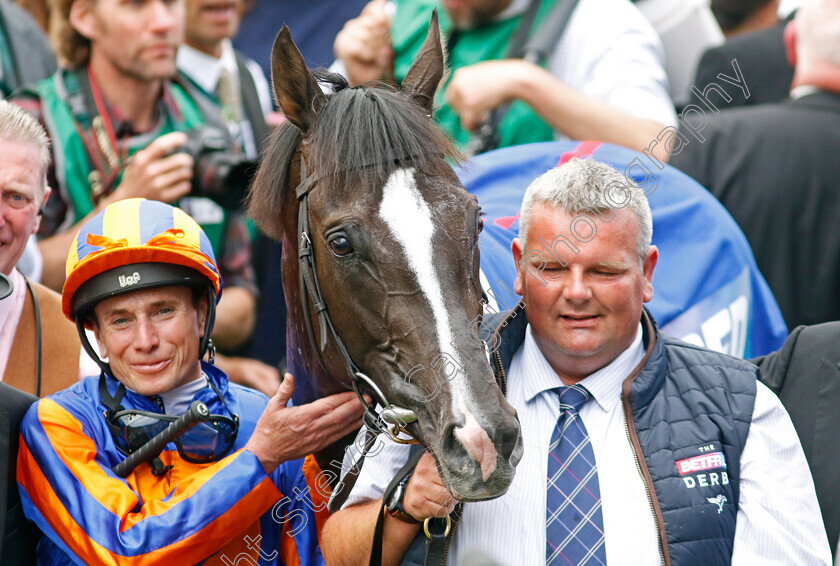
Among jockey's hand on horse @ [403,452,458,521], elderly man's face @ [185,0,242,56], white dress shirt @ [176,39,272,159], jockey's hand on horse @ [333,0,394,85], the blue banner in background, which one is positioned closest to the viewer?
jockey's hand on horse @ [403,452,458,521]

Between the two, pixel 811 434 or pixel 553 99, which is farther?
pixel 553 99

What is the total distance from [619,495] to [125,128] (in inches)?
118

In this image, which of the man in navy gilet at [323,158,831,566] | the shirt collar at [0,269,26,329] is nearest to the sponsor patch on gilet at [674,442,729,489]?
the man in navy gilet at [323,158,831,566]

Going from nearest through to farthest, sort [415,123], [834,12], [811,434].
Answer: [415,123] → [811,434] → [834,12]

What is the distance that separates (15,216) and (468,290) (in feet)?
4.99

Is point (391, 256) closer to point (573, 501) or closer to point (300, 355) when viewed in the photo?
point (300, 355)

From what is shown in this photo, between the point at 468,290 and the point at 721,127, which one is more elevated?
the point at 721,127

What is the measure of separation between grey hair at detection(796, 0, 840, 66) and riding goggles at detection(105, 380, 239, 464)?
9.97 feet

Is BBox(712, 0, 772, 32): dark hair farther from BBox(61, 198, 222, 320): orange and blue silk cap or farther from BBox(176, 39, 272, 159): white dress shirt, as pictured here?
BBox(61, 198, 222, 320): orange and blue silk cap

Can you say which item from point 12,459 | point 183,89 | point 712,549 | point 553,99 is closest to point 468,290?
point 712,549

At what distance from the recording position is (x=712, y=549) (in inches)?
94.4

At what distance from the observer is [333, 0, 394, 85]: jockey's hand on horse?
478 centimetres

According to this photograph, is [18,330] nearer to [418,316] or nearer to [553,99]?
[418,316]

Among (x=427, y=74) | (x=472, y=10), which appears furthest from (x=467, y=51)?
(x=427, y=74)
